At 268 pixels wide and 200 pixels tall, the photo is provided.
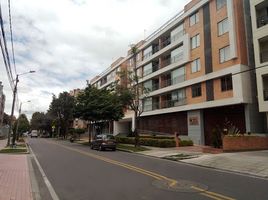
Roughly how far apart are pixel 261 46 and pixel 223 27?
4959 millimetres

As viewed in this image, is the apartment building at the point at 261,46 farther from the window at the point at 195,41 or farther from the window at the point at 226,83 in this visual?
the window at the point at 195,41

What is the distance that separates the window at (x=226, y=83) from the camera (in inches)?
1147

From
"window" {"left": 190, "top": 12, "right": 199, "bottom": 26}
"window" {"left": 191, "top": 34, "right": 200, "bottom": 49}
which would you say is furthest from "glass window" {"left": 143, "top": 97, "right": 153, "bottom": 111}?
"window" {"left": 190, "top": 12, "right": 199, "bottom": 26}

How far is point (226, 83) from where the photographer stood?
97.2 ft

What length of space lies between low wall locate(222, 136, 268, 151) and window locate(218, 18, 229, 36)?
1203 centimetres

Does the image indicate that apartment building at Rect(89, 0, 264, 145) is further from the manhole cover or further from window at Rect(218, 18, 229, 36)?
the manhole cover

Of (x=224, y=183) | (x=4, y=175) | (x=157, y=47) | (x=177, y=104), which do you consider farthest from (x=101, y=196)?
(x=157, y=47)

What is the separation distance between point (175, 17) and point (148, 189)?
33.8 meters

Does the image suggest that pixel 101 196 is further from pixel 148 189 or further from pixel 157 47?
pixel 157 47

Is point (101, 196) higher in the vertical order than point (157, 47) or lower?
lower

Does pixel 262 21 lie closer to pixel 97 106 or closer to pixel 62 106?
pixel 97 106

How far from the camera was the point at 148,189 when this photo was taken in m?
9.21

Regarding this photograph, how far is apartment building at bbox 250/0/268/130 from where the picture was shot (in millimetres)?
25234

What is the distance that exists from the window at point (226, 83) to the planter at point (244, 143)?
21.4 feet
